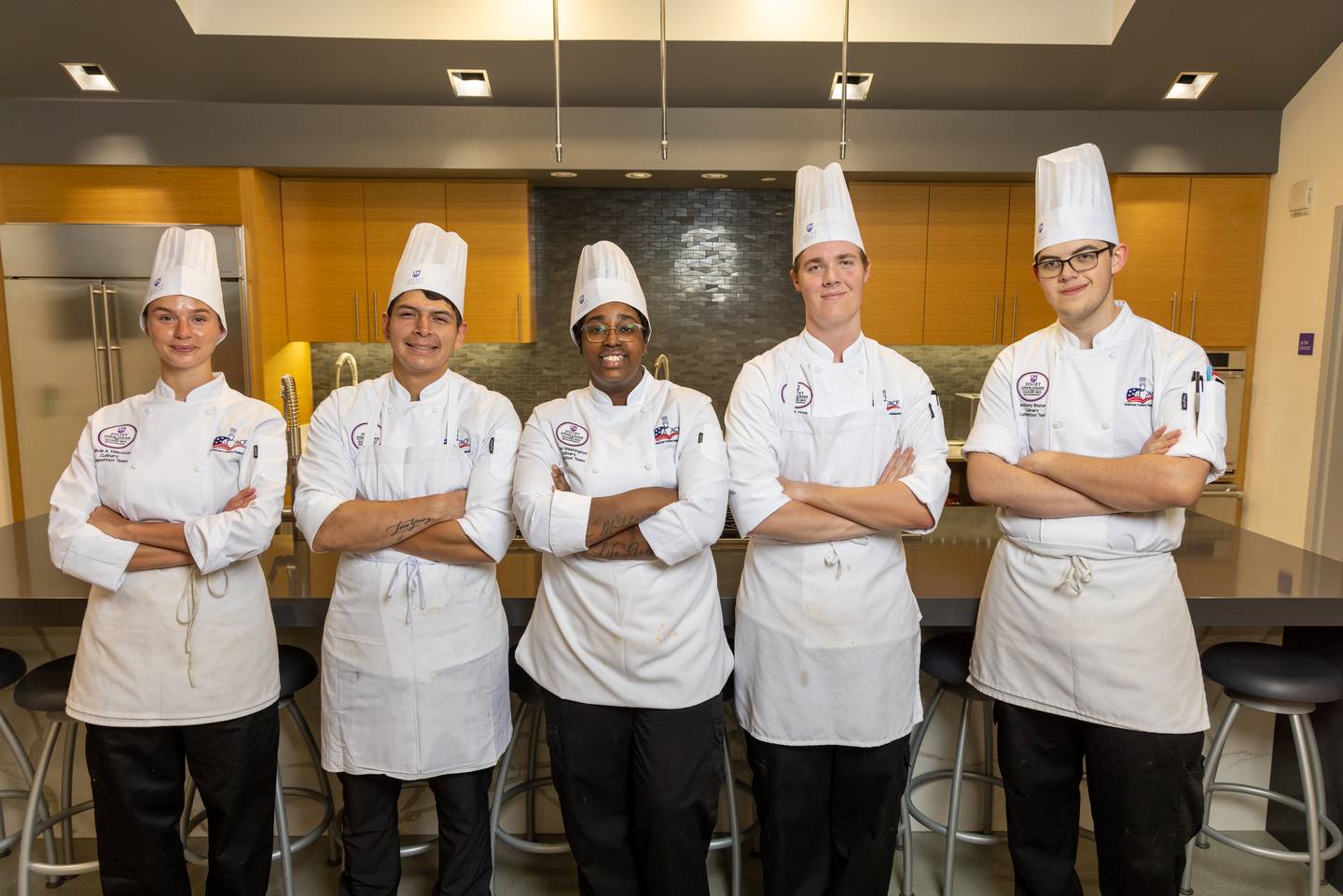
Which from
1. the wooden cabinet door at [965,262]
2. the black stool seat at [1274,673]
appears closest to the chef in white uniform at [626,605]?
the black stool seat at [1274,673]

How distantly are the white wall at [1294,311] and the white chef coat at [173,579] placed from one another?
169 inches

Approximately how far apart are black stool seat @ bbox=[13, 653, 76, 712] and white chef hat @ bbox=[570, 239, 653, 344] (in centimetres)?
141

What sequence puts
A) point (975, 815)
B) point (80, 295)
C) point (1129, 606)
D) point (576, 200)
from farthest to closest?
point (576, 200) → point (80, 295) → point (975, 815) → point (1129, 606)

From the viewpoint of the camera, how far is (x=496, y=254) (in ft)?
14.5

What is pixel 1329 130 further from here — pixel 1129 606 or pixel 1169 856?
pixel 1169 856

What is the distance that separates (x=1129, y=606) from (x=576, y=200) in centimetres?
371

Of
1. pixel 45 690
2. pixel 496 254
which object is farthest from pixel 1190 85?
pixel 45 690

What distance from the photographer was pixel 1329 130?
3781 mm

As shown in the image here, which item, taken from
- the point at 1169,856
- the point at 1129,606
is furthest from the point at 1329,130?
the point at 1169,856

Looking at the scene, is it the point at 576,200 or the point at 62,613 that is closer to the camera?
the point at 62,613

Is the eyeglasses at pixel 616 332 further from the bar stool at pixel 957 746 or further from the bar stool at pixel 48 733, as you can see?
the bar stool at pixel 48 733

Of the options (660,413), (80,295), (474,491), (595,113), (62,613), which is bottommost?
(62,613)

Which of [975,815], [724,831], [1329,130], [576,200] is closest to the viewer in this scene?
[724,831]

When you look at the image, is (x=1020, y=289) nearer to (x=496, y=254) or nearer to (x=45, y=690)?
(x=496, y=254)
